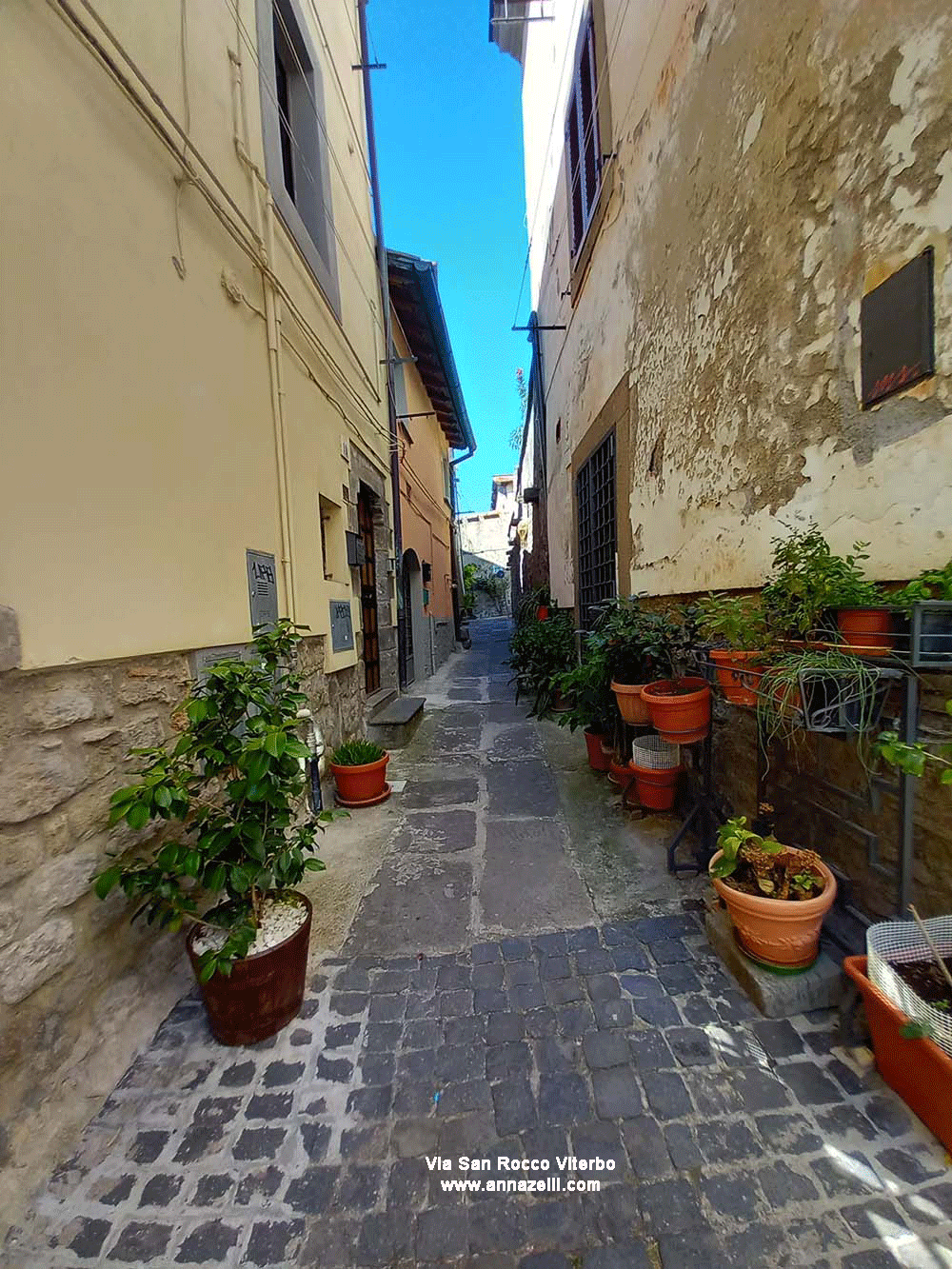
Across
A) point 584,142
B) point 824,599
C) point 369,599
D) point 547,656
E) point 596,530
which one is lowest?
point 547,656

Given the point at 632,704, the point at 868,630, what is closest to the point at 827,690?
the point at 868,630

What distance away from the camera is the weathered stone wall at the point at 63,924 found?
117 centimetres

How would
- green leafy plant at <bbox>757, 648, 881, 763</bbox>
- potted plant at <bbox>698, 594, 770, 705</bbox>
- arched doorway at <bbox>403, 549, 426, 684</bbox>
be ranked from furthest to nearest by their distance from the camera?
arched doorway at <bbox>403, 549, 426, 684</bbox>, potted plant at <bbox>698, 594, 770, 705</bbox>, green leafy plant at <bbox>757, 648, 881, 763</bbox>

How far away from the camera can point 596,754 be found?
3.64 m

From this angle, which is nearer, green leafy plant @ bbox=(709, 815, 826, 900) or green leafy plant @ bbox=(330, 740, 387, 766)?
green leafy plant @ bbox=(709, 815, 826, 900)

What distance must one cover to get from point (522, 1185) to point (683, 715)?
165 centimetres

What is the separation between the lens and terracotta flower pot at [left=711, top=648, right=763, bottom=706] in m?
1.67

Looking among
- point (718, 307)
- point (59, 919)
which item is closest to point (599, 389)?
point (718, 307)

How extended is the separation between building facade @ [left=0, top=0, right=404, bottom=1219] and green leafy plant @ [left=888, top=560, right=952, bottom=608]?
7.80ft

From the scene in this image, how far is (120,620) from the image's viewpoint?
5.11ft

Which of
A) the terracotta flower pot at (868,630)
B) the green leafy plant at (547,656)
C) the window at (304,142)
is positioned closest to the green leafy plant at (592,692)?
the green leafy plant at (547,656)

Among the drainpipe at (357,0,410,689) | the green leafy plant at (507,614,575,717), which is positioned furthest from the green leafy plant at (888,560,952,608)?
the drainpipe at (357,0,410,689)

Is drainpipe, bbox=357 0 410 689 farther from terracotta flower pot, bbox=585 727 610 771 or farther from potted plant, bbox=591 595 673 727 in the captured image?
potted plant, bbox=591 595 673 727

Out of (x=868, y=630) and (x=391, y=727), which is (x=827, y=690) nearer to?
(x=868, y=630)
